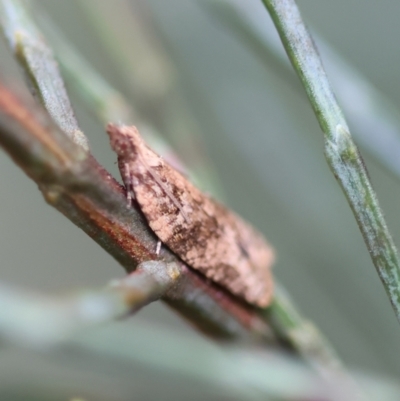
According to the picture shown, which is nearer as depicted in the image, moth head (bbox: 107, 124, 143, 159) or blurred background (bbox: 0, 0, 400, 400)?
moth head (bbox: 107, 124, 143, 159)

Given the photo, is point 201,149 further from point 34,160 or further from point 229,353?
point 34,160

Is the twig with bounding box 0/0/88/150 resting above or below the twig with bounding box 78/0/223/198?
below

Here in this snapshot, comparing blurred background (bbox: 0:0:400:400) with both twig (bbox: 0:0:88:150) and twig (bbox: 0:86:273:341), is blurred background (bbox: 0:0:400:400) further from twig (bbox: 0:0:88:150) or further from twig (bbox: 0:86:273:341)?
twig (bbox: 0:0:88:150)

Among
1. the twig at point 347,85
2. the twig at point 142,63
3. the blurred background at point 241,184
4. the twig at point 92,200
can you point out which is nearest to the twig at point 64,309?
the twig at point 92,200

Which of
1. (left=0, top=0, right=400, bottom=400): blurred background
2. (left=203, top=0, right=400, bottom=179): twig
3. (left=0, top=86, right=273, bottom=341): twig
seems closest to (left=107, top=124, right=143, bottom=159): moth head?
(left=0, top=86, right=273, bottom=341): twig

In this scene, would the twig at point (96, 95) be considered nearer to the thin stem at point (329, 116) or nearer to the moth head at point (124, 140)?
the moth head at point (124, 140)
